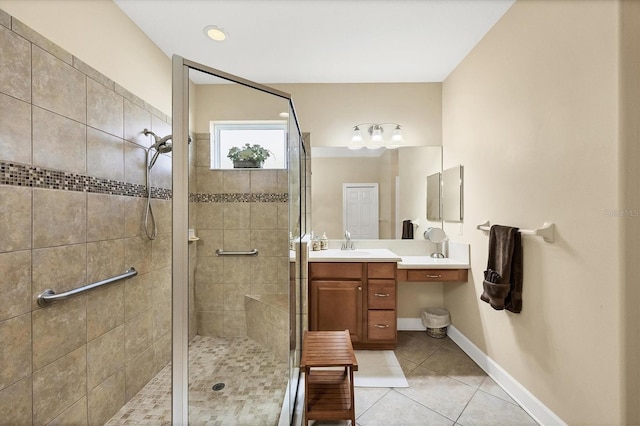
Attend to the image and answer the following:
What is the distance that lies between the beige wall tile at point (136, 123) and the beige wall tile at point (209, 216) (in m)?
1.07

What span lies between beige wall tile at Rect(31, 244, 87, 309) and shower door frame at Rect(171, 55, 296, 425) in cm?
82

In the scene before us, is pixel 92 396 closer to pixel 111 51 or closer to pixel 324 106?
pixel 111 51

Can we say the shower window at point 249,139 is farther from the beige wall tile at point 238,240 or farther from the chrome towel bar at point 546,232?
the chrome towel bar at point 546,232

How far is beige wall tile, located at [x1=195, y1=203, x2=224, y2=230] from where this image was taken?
0.99 m

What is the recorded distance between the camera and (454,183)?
237 centimetres

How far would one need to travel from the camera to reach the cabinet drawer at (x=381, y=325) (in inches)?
86.0

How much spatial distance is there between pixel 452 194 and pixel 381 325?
53.5 inches

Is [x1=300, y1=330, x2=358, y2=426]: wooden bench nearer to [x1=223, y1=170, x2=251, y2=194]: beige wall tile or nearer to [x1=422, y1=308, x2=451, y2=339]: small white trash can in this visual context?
[x1=223, y1=170, x2=251, y2=194]: beige wall tile

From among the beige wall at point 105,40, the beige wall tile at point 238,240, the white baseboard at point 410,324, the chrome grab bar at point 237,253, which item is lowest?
the white baseboard at point 410,324

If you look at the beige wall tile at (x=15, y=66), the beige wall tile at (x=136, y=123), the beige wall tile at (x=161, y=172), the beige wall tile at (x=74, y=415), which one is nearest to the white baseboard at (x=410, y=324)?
the beige wall tile at (x=74, y=415)

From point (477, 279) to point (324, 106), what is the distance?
2.12 m

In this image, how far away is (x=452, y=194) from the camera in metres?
2.40

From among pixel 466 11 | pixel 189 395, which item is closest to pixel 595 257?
pixel 466 11

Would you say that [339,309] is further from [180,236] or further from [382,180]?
[180,236]
